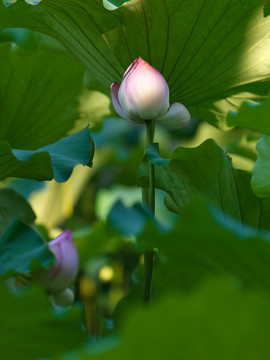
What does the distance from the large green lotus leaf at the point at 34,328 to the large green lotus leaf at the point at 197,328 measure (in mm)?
76

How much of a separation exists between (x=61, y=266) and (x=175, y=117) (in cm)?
21

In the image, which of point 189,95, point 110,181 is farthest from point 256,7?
point 110,181

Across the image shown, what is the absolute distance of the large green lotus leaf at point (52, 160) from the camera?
547 millimetres

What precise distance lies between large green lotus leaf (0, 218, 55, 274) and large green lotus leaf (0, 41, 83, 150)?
0.69 feet

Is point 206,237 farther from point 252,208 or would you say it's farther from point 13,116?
point 13,116

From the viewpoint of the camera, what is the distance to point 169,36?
0.57 m

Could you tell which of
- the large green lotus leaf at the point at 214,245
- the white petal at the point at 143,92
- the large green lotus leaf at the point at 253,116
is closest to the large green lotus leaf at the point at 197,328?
the large green lotus leaf at the point at 214,245

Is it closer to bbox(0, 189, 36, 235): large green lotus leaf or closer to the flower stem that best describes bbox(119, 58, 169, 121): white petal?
the flower stem

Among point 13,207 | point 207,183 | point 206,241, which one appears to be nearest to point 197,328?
point 206,241

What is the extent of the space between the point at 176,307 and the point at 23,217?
50 cm

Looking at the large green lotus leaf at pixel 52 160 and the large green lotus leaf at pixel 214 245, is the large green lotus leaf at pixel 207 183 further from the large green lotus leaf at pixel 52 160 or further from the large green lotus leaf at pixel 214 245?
the large green lotus leaf at pixel 214 245

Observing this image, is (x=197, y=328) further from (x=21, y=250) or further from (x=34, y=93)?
(x=34, y=93)

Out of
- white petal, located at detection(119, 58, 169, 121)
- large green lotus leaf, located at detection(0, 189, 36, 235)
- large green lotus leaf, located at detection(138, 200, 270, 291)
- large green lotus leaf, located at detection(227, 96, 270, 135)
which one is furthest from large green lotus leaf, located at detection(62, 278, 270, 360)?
large green lotus leaf, located at detection(0, 189, 36, 235)

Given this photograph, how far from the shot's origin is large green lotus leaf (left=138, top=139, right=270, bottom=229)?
575mm
